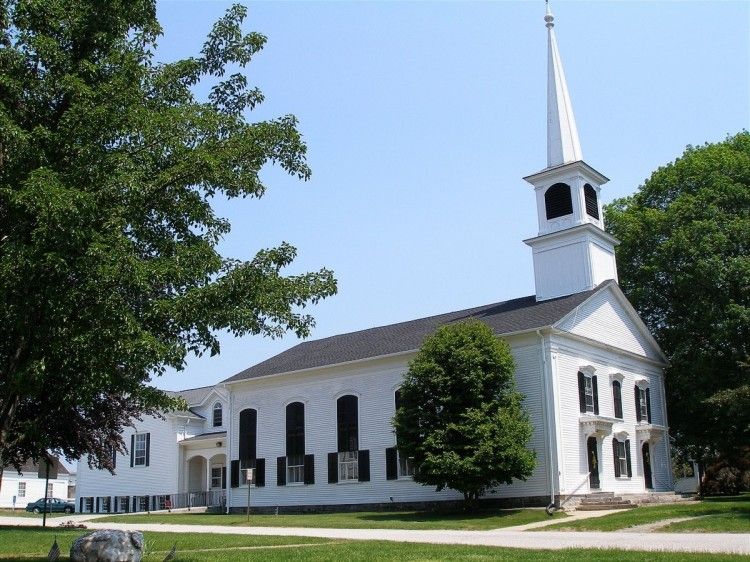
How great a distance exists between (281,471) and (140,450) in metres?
13.9

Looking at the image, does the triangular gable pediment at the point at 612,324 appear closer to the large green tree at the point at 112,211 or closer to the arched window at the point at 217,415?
the large green tree at the point at 112,211

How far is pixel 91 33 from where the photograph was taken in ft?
38.7

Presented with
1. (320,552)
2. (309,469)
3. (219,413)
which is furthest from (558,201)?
(320,552)

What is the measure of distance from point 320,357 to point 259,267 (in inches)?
1017

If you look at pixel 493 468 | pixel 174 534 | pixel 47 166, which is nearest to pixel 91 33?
pixel 47 166

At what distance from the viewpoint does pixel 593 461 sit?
30828 mm

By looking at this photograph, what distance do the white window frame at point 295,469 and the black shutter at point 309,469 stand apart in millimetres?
291

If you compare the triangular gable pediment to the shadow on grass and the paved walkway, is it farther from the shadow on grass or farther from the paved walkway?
the paved walkway

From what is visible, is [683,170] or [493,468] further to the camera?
[683,170]

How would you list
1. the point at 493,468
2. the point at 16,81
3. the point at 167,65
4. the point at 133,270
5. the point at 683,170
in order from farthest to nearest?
the point at 683,170 → the point at 493,468 → the point at 167,65 → the point at 16,81 → the point at 133,270

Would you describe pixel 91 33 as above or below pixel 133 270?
above

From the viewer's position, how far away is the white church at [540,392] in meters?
29.7

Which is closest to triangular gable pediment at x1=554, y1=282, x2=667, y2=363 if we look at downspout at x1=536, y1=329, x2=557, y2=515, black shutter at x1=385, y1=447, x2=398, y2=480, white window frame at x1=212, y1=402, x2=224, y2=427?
downspout at x1=536, y1=329, x2=557, y2=515

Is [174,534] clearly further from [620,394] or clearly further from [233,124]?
[620,394]
